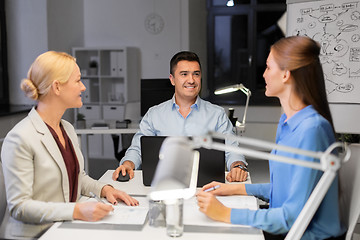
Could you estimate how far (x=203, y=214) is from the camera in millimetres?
1641

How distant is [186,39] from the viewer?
254 inches

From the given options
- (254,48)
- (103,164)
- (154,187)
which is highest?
(254,48)

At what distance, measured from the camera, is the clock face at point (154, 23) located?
6551 mm

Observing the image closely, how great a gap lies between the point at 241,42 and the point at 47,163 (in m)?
5.74

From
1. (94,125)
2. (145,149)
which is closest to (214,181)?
(145,149)

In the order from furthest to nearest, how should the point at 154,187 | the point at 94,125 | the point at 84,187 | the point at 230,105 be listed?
the point at 230,105 < the point at 94,125 < the point at 84,187 < the point at 154,187

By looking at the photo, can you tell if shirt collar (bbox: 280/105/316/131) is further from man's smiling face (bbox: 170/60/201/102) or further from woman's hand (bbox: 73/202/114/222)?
man's smiling face (bbox: 170/60/201/102)

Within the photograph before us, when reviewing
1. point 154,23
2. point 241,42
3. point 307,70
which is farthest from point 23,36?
point 307,70

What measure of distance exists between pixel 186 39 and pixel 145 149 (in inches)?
184

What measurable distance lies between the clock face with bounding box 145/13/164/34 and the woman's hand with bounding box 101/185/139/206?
5.01m

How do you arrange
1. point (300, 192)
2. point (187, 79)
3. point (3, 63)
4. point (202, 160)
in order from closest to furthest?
1. point (300, 192)
2. point (202, 160)
3. point (187, 79)
4. point (3, 63)

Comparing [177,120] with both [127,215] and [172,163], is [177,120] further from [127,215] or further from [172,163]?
[172,163]

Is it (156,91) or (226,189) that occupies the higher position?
(156,91)

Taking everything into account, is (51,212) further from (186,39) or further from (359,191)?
(186,39)
